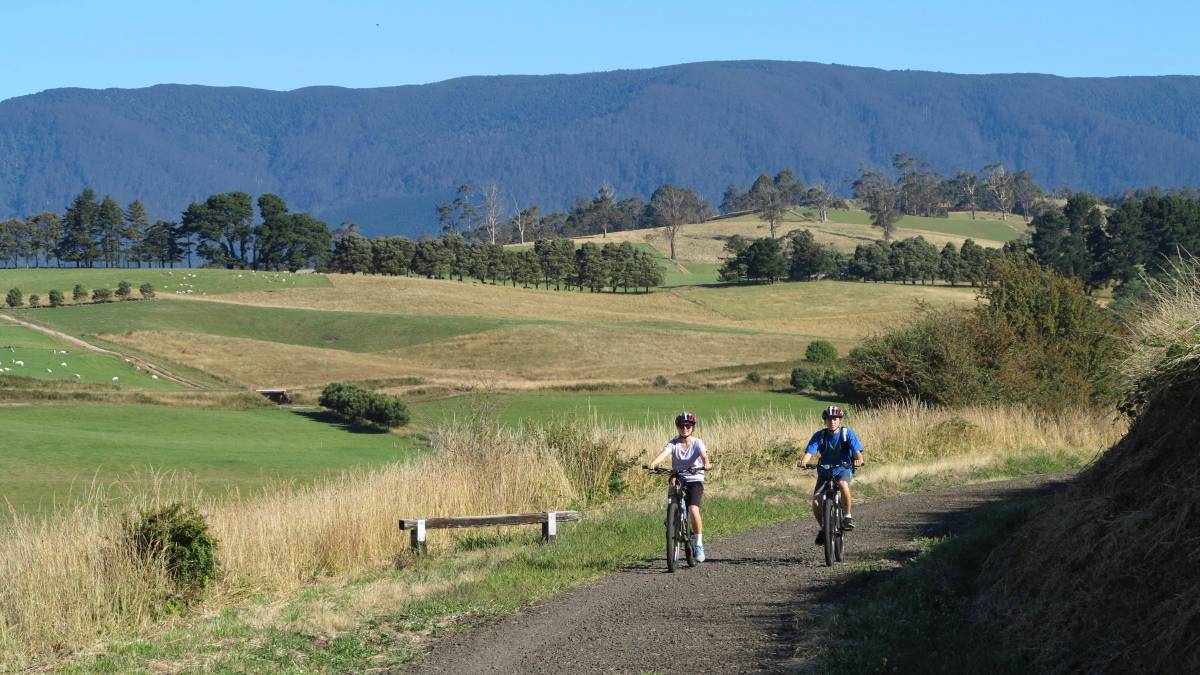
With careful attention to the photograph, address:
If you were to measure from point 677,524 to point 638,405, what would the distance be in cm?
4389

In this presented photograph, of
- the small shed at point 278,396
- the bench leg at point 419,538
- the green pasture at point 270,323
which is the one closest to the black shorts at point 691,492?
the bench leg at point 419,538

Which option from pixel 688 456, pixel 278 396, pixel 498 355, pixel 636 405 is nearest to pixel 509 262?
pixel 498 355

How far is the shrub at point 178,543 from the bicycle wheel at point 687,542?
205 inches

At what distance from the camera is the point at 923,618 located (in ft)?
34.5

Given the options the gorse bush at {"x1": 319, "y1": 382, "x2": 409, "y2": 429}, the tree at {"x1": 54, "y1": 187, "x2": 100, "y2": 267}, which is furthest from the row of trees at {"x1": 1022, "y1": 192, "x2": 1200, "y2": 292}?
the tree at {"x1": 54, "y1": 187, "x2": 100, "y2": 267}

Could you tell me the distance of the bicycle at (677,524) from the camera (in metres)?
14.3

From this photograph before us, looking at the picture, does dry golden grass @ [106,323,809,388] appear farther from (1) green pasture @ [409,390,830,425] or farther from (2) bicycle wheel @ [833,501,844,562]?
(2) bicycle wheel @ [833,501,844,562]

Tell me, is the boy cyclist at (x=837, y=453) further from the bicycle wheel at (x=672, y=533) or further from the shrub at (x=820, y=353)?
the shrub at (x=820, y=353)

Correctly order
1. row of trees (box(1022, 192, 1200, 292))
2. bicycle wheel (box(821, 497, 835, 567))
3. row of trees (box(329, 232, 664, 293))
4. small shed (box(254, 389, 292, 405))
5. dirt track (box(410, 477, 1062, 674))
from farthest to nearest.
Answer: row of trees (box(329, 232, 664, 293)) → row of trees (box(1022, 192, 1200, 292)) → small shed (box(254, 389, 292, 405)) → bicycle wheel (box(821, 497, 835, 567)) → dirt track (box(410, 477, 1062, 674))

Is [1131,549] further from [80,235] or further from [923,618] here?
[80,235]

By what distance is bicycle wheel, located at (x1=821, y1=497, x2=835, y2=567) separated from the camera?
556 inches

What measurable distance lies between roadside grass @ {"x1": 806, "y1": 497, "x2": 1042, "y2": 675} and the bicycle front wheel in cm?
46

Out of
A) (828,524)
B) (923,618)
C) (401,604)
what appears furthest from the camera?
(828,524)

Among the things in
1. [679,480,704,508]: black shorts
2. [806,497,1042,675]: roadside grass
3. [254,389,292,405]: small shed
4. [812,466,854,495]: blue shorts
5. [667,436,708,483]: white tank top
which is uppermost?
[667,436,708,483]: white tank top
